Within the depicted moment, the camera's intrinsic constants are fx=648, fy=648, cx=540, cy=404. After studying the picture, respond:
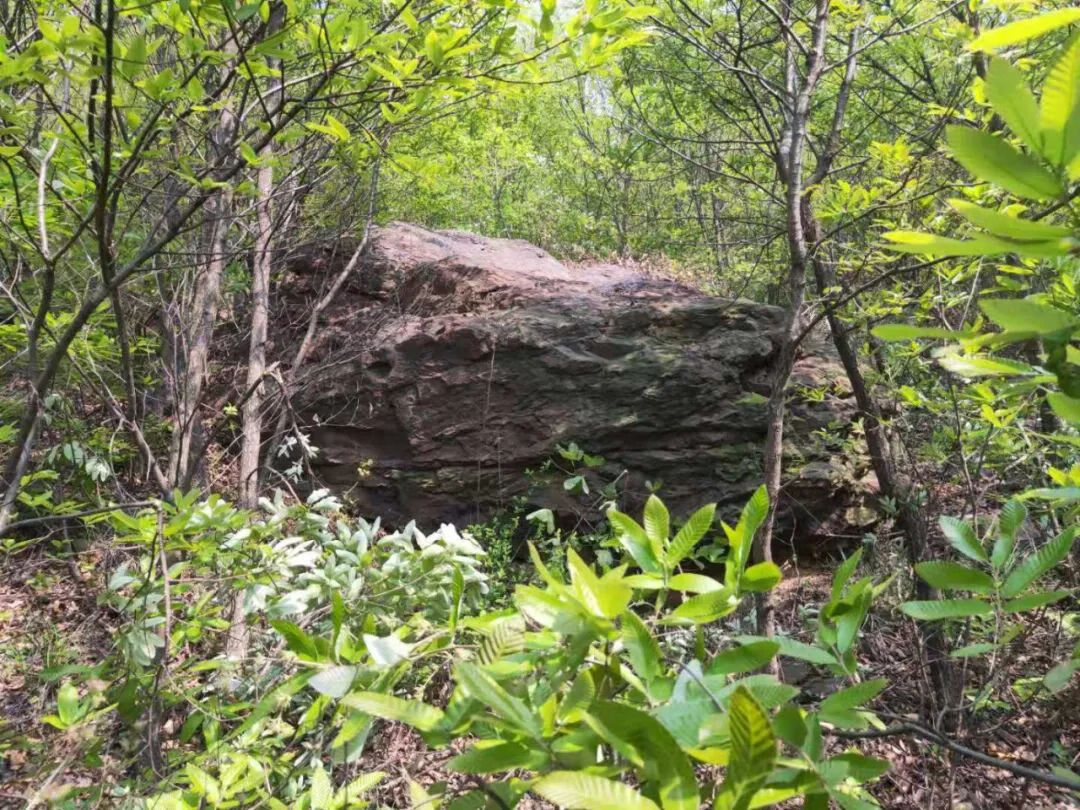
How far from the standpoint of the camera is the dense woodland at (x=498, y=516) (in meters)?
0.61

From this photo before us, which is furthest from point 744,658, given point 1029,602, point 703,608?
point 1029,602

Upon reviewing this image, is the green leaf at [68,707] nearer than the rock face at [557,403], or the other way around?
the green leaf at [68,707]

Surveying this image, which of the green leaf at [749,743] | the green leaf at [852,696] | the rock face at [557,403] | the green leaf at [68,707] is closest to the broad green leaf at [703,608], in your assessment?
the green leaf at [852,696]

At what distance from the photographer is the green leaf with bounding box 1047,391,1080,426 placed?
1.88 feet

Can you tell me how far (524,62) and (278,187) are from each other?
1.73 meters

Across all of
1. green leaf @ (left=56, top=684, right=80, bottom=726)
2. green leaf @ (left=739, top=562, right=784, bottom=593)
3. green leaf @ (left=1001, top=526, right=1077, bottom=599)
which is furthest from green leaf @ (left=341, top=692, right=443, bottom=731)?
green leaf @ (left=56, top=684, right=80, bottom=726)

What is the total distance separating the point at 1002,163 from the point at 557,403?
4.55 meters

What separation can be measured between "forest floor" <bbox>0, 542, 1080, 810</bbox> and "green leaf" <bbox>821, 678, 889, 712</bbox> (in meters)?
1.41

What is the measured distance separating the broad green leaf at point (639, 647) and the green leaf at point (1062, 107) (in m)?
0.54

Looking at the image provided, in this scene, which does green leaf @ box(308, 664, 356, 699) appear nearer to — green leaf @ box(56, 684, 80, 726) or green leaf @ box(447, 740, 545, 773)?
green leaf @ box(447, 740, 545, 773)

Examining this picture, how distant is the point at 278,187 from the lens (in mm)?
3105

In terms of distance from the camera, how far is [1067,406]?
580 mm

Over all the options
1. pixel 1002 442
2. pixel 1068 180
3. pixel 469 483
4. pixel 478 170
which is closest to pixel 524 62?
pixel 1068 180

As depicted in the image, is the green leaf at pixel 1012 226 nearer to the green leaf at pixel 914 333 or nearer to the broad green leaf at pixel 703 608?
the green leaf at pixel 914 333
